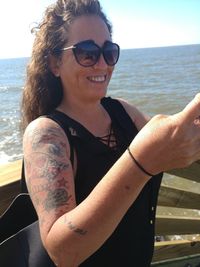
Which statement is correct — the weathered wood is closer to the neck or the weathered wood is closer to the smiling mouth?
the neck

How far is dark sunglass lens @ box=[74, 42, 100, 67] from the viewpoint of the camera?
188 centimetres

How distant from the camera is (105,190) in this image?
1.33 m

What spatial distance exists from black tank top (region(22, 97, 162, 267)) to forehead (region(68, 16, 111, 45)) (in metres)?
0.33

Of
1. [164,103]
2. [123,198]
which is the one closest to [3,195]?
[123,198]

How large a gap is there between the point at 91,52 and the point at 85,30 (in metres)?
0.10

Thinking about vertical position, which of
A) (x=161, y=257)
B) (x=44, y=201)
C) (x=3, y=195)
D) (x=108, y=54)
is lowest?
(x=161, y=257)

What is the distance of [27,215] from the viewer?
161cm

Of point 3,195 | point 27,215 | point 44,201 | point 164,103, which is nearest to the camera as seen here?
point 44,201

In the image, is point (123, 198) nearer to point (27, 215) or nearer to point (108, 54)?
point (27, 215)

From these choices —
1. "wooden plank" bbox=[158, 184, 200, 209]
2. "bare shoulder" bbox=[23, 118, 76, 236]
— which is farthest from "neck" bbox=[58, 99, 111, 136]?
"wooden plank" bbox=[158, 184, 200, 209]

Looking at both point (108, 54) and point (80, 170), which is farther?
point (108, 54)

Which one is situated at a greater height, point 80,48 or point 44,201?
point 80,48

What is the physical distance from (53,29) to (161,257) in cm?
190

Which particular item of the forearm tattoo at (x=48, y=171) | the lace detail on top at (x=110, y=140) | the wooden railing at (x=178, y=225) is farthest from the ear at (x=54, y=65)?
the wooden railing at (x=178, y=225)
